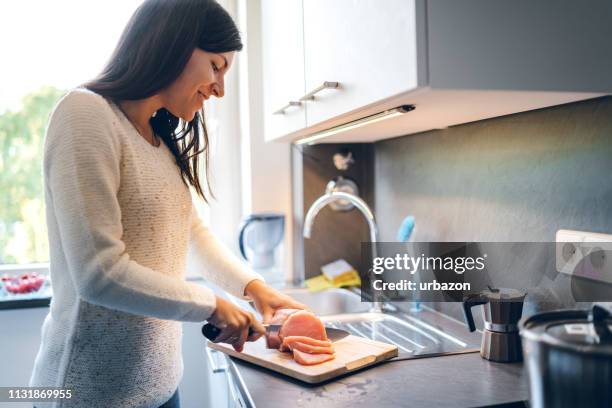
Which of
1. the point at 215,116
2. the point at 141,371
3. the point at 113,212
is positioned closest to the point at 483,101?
the point at 113,212

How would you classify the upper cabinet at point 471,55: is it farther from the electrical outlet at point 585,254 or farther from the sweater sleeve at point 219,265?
the sweater sleeve at point 219,265

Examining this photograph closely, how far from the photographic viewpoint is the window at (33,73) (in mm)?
2127

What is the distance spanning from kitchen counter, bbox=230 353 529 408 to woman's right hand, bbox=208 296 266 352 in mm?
89

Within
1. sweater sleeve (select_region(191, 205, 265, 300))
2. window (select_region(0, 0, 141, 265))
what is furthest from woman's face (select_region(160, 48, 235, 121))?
window (select_region(0, 0, 141, 265))

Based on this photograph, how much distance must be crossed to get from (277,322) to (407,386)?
0.31 metres

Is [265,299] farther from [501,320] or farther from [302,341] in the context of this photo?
[501,320]

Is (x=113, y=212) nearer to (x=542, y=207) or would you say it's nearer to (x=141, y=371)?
(x=141, y=371)

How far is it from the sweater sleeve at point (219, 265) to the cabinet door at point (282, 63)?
1.28ft

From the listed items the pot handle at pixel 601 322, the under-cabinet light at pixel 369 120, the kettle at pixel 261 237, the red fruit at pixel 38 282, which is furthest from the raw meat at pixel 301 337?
the red fruit at pixel 38 282

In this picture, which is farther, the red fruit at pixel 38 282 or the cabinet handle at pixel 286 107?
the red fruit at pixel 38 282

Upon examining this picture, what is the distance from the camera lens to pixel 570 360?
617mm

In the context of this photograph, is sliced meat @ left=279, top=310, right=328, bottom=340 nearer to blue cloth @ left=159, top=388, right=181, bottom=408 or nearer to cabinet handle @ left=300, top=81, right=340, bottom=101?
blue cloth @ left=159, top=388, right=181, bottom=408

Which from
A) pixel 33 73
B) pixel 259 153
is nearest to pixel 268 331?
pixel 259 153

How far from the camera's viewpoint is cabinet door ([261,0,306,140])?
150cm
